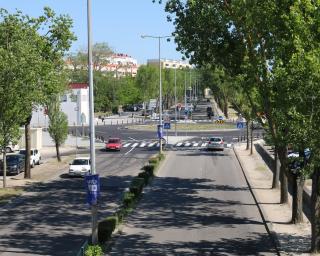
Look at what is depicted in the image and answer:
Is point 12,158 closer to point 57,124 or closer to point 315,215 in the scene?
point 57,124

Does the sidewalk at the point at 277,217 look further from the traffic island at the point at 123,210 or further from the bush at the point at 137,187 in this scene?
the bush at the point at 137,187

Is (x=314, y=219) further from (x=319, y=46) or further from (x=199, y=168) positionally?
(x=199, y=168)

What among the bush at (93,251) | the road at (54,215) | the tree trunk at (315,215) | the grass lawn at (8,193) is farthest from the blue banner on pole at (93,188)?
the grass lawn at (8,193)

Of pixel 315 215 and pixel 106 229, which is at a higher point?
pixel 315 215

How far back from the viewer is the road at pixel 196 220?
19.6m

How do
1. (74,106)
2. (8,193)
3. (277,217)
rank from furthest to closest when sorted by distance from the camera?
(74,106) → (8,193) → (277,217)

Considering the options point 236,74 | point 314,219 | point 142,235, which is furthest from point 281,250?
point 236,74

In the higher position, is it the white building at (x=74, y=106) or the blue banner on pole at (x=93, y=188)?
the white building at (x=74, y=106)

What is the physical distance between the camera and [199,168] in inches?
1730

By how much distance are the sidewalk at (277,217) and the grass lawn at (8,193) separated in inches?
502

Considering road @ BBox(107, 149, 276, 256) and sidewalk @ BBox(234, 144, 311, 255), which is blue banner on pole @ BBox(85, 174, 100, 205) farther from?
sidewalk @ BBox(234, 144, 311, 255)

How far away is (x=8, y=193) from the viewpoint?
103 ft

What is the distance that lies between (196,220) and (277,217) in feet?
11.3

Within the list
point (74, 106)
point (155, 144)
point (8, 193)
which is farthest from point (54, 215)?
point (74, 106)
